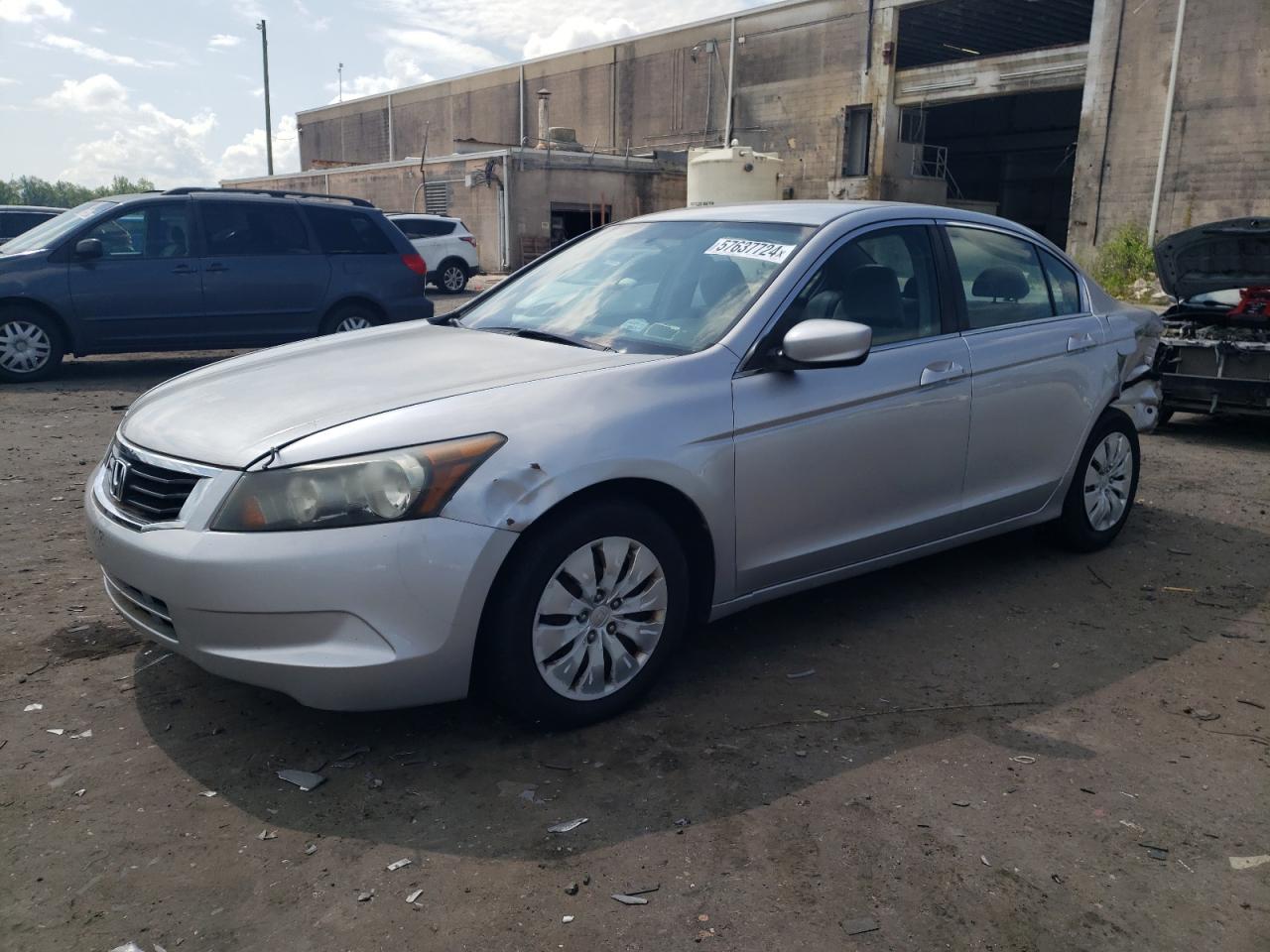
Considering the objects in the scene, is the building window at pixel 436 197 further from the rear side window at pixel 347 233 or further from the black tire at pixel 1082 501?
the black tire at pixel 1082 501

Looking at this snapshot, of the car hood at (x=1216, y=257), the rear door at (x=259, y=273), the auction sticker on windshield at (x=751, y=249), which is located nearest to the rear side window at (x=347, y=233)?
the rear door at (x=259, y=273)

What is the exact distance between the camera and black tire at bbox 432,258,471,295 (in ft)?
75.8

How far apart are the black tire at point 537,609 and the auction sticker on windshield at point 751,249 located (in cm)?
118

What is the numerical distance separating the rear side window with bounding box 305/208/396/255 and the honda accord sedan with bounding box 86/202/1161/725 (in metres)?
6.65

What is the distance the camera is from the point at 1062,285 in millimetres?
5066

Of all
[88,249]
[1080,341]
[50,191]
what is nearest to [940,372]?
[1080,341]

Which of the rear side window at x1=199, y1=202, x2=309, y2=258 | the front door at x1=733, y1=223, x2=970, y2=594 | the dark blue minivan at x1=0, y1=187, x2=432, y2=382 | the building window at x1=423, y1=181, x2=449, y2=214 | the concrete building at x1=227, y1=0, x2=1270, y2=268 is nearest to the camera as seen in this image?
the front door at x1=733, y1=223, x2=970, y2=594

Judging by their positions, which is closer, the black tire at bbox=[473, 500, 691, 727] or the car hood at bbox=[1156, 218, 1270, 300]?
the black tire at bbox=[473, 500, 691, 727]

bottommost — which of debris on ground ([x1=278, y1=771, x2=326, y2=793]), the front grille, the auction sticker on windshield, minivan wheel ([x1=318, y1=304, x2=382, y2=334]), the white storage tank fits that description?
debris on ground ([x1=278, y1=771, x2=326, y2=793])

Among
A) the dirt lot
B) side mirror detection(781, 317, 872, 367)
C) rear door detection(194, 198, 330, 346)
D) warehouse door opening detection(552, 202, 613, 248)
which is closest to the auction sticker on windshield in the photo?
side mirror detection(781, 317, 872, 367)

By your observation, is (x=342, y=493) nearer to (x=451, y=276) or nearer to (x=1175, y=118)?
(x=451, y=276)

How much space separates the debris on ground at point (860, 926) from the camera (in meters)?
2.41

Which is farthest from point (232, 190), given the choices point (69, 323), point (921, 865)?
point (921, 865)

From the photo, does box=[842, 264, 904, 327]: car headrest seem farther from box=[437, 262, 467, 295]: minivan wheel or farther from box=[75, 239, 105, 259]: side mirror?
box=[437, 262, 467, 295]: minivan wheel
